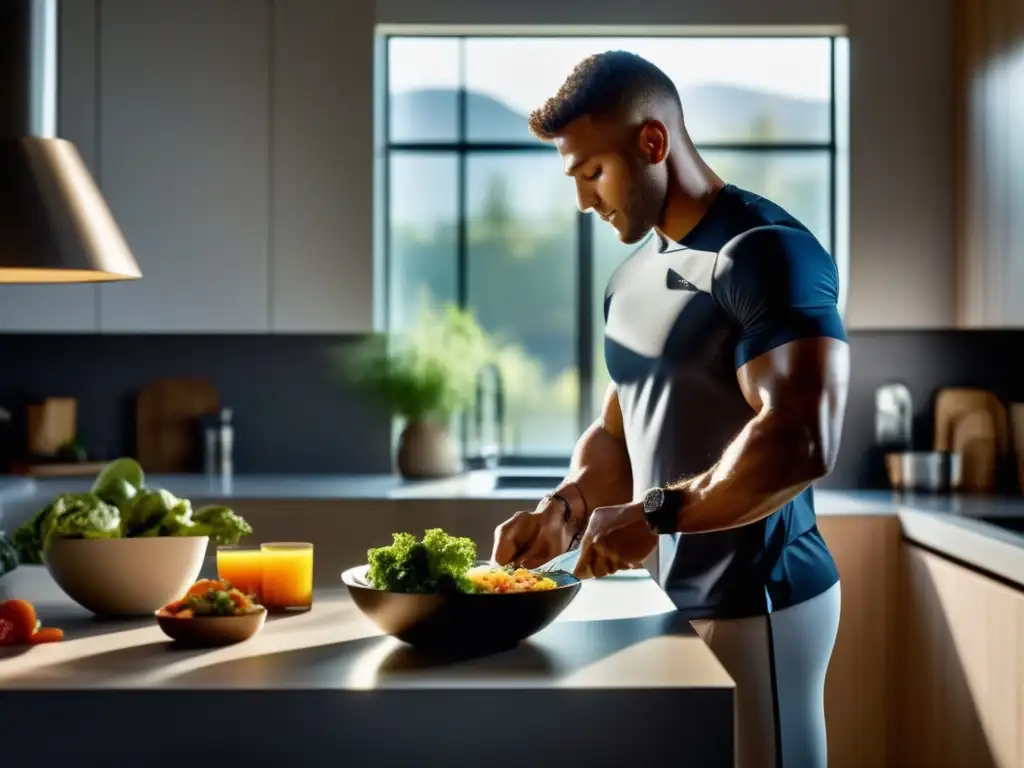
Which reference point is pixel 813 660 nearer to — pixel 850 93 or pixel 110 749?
pixel 110 749

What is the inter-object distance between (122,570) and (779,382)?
38.4 inches

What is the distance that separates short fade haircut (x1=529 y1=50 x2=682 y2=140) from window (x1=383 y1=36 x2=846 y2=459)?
2100 mm

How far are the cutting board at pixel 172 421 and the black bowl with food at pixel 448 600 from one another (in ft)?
8.54

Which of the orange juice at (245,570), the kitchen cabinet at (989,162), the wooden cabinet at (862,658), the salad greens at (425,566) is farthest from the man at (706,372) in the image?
the kitchen cabinet at (989,162)

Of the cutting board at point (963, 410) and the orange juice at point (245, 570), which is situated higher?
the cutting board at point (963, 410)

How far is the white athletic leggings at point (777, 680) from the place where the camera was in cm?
177

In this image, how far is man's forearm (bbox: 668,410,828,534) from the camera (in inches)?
61.1

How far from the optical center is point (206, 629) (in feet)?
4.91

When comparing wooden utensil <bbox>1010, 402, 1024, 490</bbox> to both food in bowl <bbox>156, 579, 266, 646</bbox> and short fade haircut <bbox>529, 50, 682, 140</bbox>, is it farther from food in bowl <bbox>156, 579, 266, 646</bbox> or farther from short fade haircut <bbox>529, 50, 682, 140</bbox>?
food in bowl <bbox>156, 579, 266, 646</bbox>

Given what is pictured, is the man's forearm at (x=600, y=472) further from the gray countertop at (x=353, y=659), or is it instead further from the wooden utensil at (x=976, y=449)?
the wooden utensil at (x=976, y=449)

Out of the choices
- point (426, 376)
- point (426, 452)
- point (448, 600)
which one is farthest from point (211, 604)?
point (426, 376)

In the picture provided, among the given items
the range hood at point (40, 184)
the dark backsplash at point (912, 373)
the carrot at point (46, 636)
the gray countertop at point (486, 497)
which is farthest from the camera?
the dark backsplash at point (912, 373)

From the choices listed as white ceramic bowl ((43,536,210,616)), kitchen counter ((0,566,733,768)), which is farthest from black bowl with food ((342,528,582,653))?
white ceramic bowl ((43,536,210,616))

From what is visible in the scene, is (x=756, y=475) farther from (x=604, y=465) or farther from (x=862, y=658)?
(x=862, y=658)
